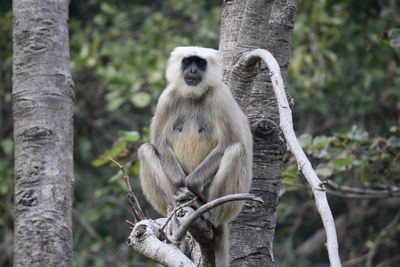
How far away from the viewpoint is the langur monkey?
15.5ft

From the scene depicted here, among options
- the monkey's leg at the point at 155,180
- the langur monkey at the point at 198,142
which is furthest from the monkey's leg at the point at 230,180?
the monkey's leg at the point at 155,180

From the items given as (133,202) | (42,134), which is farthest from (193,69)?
(133,202)

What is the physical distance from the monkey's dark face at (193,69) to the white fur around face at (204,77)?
0.03 metres

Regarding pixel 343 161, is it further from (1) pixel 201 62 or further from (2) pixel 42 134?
(2) pixel 42 134

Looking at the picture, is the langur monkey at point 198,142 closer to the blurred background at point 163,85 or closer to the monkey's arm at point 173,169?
the monkey's arm at point 173,169

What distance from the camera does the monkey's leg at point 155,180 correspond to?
493 cm

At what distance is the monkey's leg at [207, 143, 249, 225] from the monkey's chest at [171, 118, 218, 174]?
0.75 feet

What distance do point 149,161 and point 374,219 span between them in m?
7.30

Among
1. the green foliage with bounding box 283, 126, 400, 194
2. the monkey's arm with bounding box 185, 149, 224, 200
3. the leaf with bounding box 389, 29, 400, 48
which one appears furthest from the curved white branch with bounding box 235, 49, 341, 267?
the leaf with bounding box 389, 29, 400, 48

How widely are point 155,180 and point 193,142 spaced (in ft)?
1.23

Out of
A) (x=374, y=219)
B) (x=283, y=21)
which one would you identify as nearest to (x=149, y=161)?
(x=283, y=21)

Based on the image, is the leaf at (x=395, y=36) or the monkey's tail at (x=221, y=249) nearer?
the monkey's tail at (x=221, y=249)

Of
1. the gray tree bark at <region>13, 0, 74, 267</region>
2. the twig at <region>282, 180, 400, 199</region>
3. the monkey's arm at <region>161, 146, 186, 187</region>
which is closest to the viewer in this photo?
the gray tree bark at <region>13, 0, 74, 267</region>

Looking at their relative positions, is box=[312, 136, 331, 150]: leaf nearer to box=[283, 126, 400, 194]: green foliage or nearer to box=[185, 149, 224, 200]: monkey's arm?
box=[283, 126, 400, 194]: green foliage
